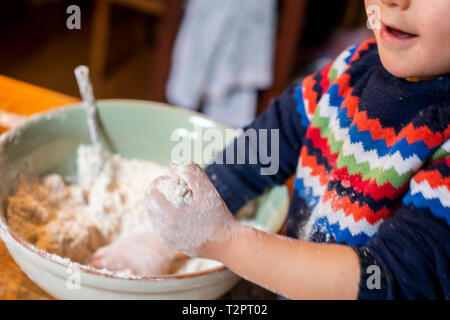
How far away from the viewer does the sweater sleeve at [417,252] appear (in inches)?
15.8

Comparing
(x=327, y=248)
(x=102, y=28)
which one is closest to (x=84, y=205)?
(x=327, y=248)

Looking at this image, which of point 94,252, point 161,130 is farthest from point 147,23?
point 94,252

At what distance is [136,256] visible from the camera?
0.56m

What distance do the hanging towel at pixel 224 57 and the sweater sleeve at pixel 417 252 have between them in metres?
1.14

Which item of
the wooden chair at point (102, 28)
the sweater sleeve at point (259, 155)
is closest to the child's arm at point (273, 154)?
the sweater sleeve at point (259, 155)

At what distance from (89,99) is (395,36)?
42cm

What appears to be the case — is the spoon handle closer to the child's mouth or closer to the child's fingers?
the child's fingers

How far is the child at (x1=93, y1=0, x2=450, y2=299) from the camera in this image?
16.2 inches

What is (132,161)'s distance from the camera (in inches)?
28.8

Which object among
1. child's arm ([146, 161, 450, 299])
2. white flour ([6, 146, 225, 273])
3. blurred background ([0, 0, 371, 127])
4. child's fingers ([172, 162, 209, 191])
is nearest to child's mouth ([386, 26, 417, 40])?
child's arm ([146, 161, 450, 299])

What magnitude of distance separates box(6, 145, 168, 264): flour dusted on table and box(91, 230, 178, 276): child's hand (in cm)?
3

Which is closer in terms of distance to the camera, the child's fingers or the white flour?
the child's fingers

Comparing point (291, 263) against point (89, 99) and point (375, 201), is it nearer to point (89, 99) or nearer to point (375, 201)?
point (375, 201)
